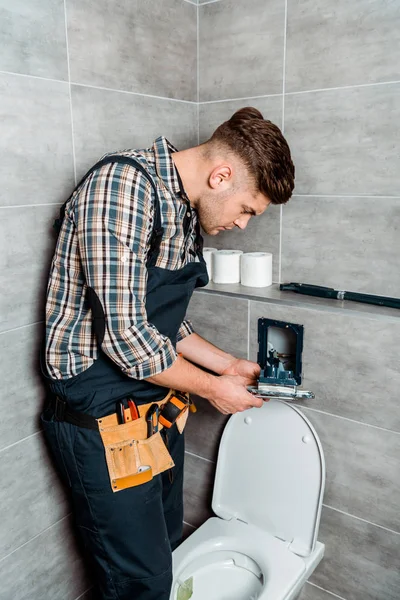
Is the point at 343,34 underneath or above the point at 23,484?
above

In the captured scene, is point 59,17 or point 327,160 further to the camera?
point 327,160

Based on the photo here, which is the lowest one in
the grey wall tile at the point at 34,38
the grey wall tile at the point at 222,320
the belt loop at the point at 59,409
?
the belt loop at the point at 59,409

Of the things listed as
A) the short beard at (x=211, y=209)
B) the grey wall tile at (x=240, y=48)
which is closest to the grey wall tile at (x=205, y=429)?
the short beard at (x=211, y=209)

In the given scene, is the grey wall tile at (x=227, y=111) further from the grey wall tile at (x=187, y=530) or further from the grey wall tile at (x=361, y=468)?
the grey wall tile at (x=187, y=530)

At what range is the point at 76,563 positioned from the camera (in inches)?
62.8

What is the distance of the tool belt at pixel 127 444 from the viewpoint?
122 centimetres

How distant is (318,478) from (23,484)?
803 mm

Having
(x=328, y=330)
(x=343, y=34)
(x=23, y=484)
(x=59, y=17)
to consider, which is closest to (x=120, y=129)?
(x=59, y=17)

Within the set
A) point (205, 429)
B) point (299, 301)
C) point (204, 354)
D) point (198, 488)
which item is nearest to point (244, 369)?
point (204, 354)

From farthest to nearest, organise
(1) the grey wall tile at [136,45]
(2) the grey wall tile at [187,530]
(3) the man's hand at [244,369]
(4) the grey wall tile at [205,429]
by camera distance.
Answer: (2) the grey wall tile at [187,530] < (4) the grey wall tile at [205,429] < (3) the man's hand at [244,369] < (1) the grey wall tile at [136,45]

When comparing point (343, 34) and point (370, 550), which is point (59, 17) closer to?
point (343, 34)

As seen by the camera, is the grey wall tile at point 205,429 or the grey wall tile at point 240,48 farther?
the grey wall tile at point 205,429

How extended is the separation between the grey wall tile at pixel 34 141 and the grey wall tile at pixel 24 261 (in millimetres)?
39

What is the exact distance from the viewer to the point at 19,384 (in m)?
1.36
